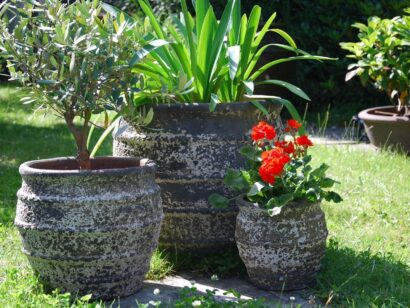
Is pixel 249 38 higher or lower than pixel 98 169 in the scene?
higher

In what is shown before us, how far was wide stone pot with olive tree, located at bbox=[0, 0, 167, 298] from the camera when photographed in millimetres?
3105

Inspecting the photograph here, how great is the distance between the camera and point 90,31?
128 inches

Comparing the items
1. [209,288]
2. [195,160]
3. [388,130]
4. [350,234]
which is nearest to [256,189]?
[195,160]

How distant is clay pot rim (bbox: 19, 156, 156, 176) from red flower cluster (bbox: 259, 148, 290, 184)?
1.58 ft

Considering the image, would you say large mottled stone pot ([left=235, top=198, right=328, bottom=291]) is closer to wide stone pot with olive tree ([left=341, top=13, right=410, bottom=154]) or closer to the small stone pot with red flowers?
the small stone pot with red flowers

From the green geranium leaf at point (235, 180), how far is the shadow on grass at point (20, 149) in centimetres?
174

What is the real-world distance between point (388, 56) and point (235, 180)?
3.52 meters

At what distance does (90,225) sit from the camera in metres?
3.09

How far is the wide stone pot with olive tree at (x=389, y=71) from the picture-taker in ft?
20.9

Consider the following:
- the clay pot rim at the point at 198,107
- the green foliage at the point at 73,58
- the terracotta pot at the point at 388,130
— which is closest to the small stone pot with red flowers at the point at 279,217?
the clay pot rim at the point at 198,107

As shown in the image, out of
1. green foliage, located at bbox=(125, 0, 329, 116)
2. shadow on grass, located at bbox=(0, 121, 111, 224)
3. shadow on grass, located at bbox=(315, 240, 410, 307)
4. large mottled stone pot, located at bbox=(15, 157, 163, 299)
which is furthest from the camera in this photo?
shadow on grass, located at bbox=(0, 121, 111, 224)

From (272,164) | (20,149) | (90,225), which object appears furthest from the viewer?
(20,149)

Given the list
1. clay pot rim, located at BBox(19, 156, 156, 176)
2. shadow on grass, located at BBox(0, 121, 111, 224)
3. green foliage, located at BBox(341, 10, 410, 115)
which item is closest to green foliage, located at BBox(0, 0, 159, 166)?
clay pot rim, located at BBox(19, 156, 156, 176)

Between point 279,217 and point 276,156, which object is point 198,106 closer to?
point 276,156
